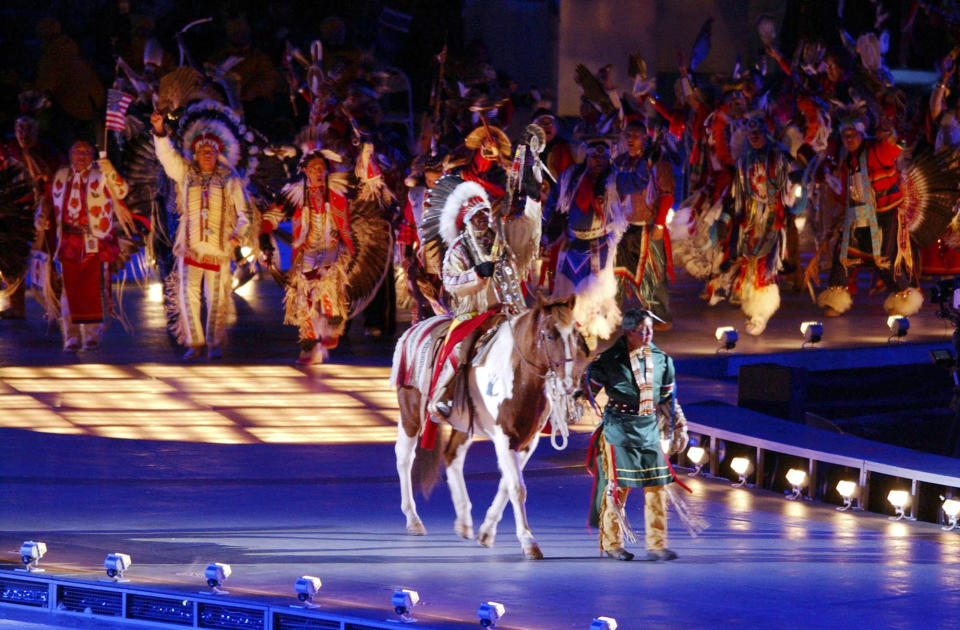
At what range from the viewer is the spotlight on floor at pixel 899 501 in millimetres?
8477

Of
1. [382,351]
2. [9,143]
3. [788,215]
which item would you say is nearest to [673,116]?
[788,215]

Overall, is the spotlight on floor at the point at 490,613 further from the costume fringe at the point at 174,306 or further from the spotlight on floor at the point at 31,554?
the costume fringe at the point at 174,306

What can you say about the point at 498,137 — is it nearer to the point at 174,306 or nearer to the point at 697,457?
the point at 697,457

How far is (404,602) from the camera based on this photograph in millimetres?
6168

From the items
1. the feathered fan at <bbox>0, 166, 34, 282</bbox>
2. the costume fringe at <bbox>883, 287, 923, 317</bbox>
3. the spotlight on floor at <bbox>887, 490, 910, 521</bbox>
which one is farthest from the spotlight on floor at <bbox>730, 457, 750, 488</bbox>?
the costume fringe at <bbox>883, 287, 923, 317</bbox>

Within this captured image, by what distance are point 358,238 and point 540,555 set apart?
5927 mm

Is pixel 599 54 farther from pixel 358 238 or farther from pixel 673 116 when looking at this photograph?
pixel 358 238

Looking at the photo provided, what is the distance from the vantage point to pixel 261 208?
43.4 feet

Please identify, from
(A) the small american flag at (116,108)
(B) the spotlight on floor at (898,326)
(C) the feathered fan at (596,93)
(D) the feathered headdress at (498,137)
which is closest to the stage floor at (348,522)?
(D) the feathered headdress at (498,137)

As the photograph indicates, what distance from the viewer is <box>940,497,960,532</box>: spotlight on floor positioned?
27.1ft

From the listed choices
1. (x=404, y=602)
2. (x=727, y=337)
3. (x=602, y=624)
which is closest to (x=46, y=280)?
(x=727, y=337)

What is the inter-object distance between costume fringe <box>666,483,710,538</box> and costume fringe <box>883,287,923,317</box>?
25.3 feet

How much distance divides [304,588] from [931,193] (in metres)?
10.2

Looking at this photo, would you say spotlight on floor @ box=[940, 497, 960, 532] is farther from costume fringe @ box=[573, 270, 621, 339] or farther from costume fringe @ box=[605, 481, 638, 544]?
costume fringe @ box=[573, 270, 621, 339]
